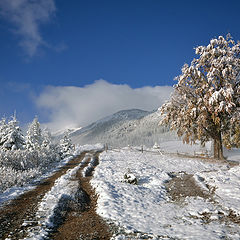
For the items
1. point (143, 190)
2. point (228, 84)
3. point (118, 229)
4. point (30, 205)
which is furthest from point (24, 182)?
point (228, 84)

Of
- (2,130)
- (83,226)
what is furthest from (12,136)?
(83,226)

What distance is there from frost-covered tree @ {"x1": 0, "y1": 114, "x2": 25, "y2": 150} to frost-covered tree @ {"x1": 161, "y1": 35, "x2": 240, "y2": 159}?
2659 centimetres

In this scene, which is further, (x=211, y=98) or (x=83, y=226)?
(x=211, y=98)

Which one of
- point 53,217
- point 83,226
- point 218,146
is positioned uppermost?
point 218,146

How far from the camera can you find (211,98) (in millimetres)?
18703

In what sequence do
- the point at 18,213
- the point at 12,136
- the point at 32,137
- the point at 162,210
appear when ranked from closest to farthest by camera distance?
the point at 18,213 → the point at 162,210 → the point at 12,136 → the point at 32,137

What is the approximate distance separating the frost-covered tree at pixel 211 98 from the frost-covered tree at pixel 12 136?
1047 inches

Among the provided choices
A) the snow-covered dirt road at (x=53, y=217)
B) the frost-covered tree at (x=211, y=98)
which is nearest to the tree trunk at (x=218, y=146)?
the frost-covered tree at (x=211, y=98)

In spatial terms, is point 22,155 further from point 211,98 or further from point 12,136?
point 211,98

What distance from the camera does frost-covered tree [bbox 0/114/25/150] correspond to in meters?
33.2

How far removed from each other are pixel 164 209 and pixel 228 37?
20.7m

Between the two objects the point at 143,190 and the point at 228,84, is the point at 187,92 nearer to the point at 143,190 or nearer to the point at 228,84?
the point at 228,84

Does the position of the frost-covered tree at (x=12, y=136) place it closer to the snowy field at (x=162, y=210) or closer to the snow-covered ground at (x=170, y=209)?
the snowy field at (x=162, y=210)

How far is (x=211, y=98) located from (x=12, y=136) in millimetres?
32610
